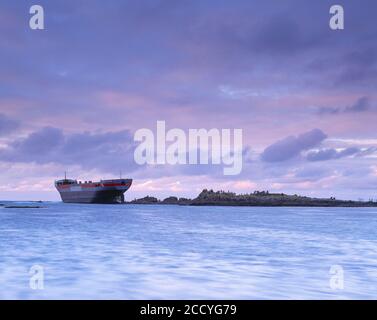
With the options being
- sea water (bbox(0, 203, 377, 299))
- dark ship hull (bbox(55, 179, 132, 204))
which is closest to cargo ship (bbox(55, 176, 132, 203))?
dark ship hull (bbox(55, 179, 132, 204))

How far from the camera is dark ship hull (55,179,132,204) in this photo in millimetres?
154625

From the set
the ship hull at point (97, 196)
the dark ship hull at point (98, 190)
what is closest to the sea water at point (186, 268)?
the dark ship hull at point (98, 190)

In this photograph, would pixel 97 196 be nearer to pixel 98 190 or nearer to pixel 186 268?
pixel 98 190

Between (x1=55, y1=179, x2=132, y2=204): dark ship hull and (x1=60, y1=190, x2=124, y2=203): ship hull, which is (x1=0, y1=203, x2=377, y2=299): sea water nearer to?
(x1=55, y1=179, x2=132, y2=204): dark ship hull

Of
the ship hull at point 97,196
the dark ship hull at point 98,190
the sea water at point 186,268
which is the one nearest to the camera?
the sea water at point 186,268

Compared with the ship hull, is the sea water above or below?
below

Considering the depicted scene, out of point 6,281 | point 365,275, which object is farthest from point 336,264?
point 6,281

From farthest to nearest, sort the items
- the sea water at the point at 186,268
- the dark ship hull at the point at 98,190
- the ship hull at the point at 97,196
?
the ship hull at the point at 97,196
the dark ship hull at the point at 98,190
the sea water at the point at 186,268

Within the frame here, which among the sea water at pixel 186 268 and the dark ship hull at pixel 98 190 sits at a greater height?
the dark ship hull at pixel 98 190

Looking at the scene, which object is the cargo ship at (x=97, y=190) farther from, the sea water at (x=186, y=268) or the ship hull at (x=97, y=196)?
the sea water at (x=186, y=268)

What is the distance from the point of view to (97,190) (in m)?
156

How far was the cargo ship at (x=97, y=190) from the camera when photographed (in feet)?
508
